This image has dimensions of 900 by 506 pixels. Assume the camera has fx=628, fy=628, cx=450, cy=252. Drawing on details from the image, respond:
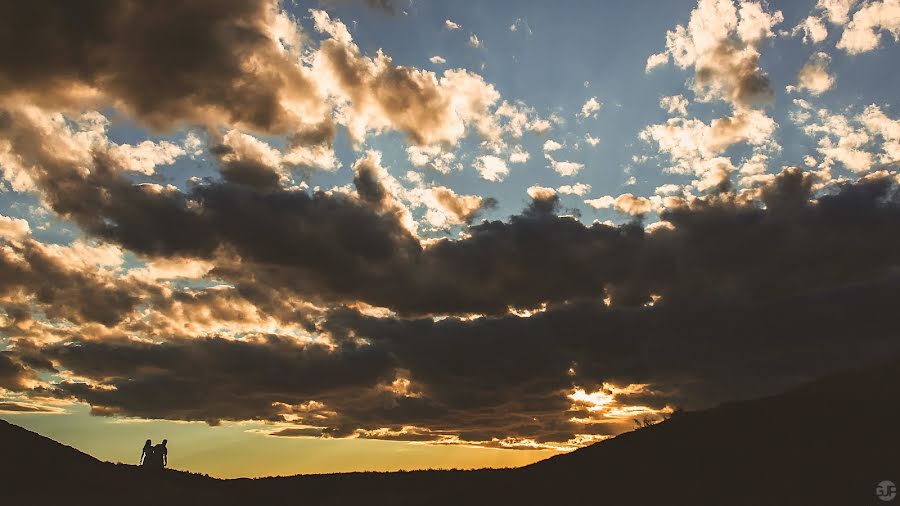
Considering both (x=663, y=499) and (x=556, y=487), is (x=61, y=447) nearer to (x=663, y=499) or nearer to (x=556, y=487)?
(x=556, y=487)

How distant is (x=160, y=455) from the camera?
50.6 m

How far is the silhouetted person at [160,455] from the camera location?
1980 inches

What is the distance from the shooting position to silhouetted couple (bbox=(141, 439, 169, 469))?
50094 millimetres

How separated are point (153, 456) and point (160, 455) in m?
0.52

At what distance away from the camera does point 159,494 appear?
43.0 metres

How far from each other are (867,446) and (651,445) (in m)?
12.3

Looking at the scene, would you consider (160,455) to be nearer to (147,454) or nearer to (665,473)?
(147,454)

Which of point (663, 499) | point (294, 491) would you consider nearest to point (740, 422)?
point (663, 499)
